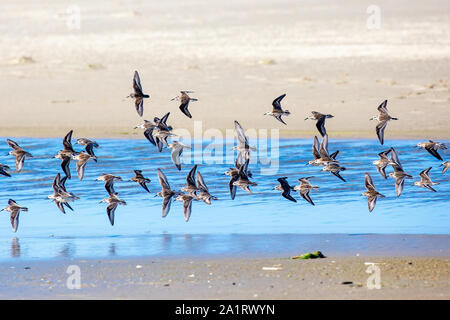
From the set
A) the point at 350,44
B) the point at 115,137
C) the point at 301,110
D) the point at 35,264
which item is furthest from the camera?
the point at 350,44

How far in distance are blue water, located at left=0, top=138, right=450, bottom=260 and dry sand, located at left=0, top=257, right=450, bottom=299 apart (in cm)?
78

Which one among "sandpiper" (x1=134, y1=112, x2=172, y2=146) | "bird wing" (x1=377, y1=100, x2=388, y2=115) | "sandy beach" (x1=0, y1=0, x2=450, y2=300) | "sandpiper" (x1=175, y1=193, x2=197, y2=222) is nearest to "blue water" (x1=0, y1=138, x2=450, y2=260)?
"sandy beach" (x1=0, y1=0, x2=450, y2=300)

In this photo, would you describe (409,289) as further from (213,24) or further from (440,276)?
(213,24)

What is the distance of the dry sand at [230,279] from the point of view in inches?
406

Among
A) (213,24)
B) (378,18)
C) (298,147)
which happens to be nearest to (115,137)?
Result: (298,147)

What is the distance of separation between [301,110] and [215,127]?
2.67 metres

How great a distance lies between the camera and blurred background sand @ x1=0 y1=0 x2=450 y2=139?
78.2ft

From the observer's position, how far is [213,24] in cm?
4322

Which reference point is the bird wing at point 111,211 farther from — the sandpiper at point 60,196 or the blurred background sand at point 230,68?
the blurred background sand at point 230,68

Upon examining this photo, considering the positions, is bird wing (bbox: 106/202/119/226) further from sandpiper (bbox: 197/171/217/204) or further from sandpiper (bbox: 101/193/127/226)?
sandpiper (bbox: 197/171/217/204)

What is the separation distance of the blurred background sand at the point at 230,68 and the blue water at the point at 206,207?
280 centimetres

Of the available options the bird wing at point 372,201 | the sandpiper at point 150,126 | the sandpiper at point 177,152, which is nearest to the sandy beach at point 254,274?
the bird wing at point 372,201

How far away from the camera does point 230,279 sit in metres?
11.0

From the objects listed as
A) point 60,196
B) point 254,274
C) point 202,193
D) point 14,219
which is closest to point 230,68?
point 202,193
